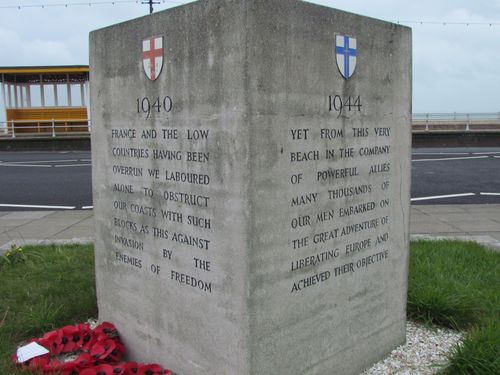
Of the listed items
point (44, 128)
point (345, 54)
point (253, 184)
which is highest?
point (345, 54)

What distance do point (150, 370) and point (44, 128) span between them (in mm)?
26423

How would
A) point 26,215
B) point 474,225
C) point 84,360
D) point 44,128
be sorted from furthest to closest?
point 44,128
point 26,215
point 474,225
point 84,360

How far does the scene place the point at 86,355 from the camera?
3203 mm

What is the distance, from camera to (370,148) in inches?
125

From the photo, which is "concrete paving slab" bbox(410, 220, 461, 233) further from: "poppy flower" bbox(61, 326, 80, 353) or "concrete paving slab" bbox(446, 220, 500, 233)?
"poppy flower" bbox(61, 326, 80, 353)

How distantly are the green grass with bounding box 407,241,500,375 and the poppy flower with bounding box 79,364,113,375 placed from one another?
1.95 m

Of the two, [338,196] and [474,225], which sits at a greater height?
[338,196]

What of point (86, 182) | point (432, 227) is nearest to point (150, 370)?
point (432, 227)

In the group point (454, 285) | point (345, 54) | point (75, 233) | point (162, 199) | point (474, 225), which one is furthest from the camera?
point (474, 225)

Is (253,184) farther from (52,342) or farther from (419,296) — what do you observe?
(419,296)

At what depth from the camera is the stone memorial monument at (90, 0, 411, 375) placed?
252 centimetres

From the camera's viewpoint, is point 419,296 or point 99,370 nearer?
point 99,370

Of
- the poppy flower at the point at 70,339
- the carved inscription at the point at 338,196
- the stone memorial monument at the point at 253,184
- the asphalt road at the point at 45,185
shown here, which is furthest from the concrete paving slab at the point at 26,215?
the carved inscription at the point at 338,196

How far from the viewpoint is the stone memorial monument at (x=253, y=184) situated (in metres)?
2.52
